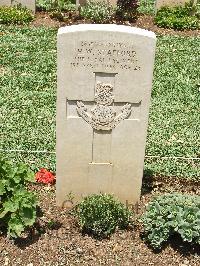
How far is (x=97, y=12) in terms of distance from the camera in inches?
496

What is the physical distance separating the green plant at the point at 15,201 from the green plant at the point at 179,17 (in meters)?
8.31

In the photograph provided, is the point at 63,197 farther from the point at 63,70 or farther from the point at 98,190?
the point at 63,70

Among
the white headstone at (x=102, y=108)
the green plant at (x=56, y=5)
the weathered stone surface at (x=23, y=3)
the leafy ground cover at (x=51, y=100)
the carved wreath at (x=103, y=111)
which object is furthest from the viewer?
the green plant at (x=56, y=5)

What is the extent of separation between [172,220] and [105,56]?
5.95ft

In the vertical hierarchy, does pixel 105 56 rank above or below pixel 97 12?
below

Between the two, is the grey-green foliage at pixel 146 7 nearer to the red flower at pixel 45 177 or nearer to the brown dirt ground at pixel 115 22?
the brown dirt ground at pixel 115 22

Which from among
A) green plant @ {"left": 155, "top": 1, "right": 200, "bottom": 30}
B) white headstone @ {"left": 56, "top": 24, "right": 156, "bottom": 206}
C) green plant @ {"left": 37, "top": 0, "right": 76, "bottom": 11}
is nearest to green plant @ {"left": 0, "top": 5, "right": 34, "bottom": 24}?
green plant @ {"left": 37, "top": 0, "right": 76, "bottom": 11}

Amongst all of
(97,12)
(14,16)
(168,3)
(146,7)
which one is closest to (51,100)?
→ (14,16)

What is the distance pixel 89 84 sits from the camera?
5.26 metres

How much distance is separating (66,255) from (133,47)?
226 cm

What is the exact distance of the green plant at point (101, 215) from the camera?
5.46 metres

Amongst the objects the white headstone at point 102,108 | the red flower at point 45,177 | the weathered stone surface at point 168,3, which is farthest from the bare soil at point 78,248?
the weathered stone surface at point 168,3

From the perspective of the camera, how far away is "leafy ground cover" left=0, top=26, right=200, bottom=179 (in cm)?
734

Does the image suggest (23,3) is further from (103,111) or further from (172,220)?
(172,220)
